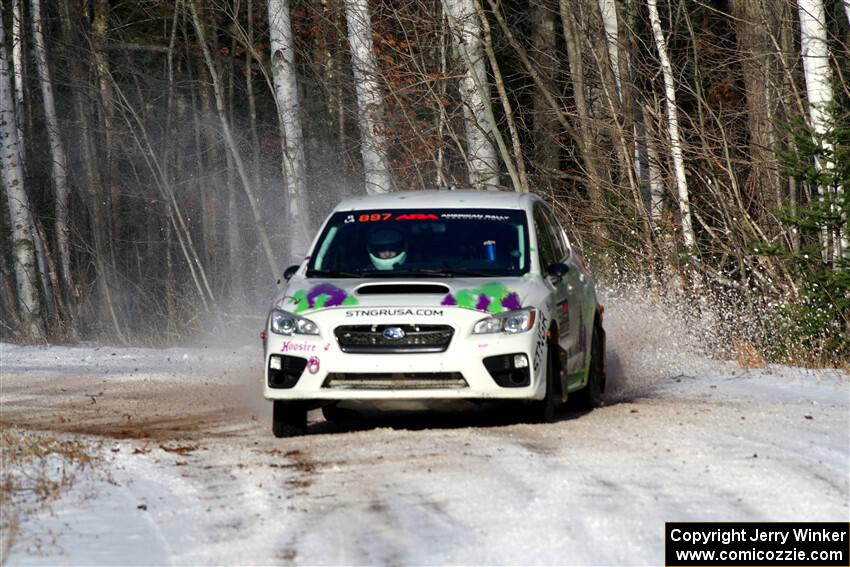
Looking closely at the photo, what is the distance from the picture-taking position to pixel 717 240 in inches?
747

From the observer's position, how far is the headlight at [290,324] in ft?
33.9

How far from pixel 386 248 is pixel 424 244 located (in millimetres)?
266

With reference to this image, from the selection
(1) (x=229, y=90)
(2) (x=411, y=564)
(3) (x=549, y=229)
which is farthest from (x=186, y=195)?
(2) (x=411, y=564)

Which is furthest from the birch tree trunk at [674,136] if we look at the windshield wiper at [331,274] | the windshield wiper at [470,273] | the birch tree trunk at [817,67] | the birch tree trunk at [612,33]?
the windshield wiper at [331,274]

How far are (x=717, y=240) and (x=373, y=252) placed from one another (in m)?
8.64

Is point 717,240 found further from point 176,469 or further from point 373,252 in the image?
point 176,469

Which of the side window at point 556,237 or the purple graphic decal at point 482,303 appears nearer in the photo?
the purple graphic decal at point 482,303

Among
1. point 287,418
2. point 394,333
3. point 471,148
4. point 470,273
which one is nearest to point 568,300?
point 470,273

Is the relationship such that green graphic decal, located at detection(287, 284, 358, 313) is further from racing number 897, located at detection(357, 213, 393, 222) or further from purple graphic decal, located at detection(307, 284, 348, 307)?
racing number 897, located at detection(357, 213, 393, 222)

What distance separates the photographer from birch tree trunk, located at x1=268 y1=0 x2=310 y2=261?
2455cm

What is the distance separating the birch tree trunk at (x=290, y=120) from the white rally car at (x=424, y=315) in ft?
42.8

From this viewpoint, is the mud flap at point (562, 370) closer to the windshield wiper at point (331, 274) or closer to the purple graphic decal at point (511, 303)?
the purple graphic decal at point (511, 303)

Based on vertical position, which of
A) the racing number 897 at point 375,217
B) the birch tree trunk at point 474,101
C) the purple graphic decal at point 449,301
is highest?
the birch tree trunk at point 474,101

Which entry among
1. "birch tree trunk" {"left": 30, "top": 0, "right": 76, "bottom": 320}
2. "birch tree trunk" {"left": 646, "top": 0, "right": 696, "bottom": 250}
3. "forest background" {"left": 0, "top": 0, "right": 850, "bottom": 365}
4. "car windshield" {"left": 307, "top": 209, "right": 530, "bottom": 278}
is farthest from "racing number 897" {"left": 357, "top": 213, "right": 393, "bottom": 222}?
"birch tree trunk" {"left": 30, "top": 0, "right": 76, "bottom": 320}
